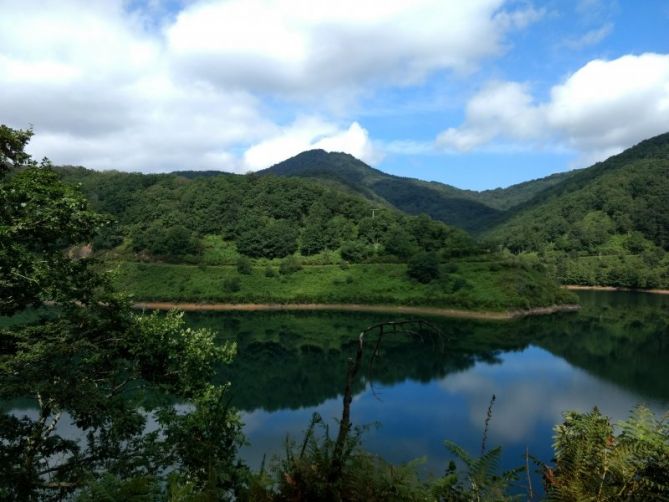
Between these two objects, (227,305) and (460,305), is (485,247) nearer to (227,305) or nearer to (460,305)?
(460,305)

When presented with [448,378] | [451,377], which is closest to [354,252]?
[451,377]

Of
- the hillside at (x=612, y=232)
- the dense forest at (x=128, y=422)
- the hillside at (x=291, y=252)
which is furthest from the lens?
the hillside at (x=612, y=232)

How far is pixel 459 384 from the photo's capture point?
159ft

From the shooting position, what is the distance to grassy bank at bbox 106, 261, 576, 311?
8475 cm

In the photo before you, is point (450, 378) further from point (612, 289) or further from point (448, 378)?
point (612, 289)

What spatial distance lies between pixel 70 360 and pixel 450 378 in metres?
44.0

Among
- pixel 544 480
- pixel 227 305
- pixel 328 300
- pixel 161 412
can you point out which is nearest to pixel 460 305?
pixel 328 300

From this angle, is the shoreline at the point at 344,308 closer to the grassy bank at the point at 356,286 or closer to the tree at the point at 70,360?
the grassy bank at the point at 356,286

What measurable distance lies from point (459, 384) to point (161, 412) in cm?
4076

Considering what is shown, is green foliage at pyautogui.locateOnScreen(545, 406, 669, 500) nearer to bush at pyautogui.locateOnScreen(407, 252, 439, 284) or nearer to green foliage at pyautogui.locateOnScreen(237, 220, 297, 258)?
bush at pyautogui.locateOnScreen(407, 252, 439, 284)

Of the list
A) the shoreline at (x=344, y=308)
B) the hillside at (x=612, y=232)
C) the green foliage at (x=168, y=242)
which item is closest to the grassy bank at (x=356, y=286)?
the shoreline at (x=344, y=308)

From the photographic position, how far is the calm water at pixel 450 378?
113 feet

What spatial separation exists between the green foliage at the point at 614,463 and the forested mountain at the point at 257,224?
96389mm

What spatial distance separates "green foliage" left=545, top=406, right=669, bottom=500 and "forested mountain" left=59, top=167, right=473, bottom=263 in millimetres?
96389
